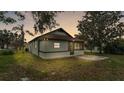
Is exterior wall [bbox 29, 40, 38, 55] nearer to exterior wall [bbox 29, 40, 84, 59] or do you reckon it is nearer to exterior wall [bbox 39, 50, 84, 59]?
exterior wall [bbox 29, 40, 84, 59]

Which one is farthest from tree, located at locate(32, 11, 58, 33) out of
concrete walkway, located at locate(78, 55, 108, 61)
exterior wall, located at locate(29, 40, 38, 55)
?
concrete walkway, located at locate(78, 55, 108, 61)

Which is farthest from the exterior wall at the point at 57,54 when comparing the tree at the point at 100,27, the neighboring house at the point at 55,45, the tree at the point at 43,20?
the tree at the point at 43,20

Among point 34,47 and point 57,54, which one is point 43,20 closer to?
point 34,47
